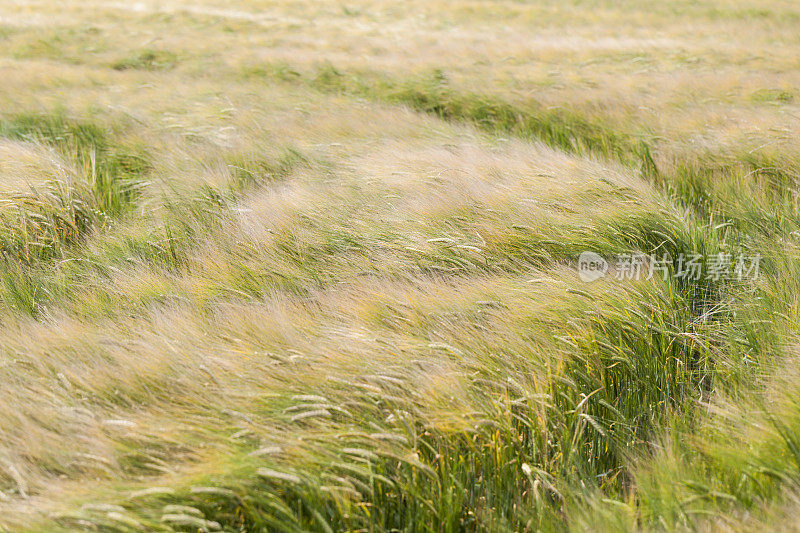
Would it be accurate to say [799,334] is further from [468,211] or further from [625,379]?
[468,211]

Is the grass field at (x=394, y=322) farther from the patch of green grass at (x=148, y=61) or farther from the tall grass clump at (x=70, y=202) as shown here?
the patch of green grass at (x=148, y=61)

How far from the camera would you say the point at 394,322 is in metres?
1.83

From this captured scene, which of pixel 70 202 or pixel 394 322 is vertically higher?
pixel 70 202

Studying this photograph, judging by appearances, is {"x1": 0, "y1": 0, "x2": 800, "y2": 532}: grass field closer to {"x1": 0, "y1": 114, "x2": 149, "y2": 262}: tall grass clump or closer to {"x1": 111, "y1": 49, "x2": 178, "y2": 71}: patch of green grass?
{"x1": 0, "y1": 114, "x2": 149, "y2": 262}: tall grass clump

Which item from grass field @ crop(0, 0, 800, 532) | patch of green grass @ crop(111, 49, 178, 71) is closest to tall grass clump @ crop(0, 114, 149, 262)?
grass field @ crop(0, 0, 800, 532)

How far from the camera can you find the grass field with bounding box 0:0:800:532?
1.33 meters

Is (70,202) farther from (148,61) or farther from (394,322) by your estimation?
(148,61)

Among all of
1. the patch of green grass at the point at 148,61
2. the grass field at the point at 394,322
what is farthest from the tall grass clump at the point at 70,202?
the patch of green grass at the point at 148,61

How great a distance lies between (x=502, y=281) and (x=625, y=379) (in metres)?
0.52

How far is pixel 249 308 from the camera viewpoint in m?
1.89

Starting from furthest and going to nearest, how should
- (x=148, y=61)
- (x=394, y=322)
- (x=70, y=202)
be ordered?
(x=148, y=61) < (x=70, y=202) < (x=394, y=322)

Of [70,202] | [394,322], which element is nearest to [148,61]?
[70,202]

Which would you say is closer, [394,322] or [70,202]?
[394,322]

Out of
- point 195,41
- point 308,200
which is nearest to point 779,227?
point 308,200
